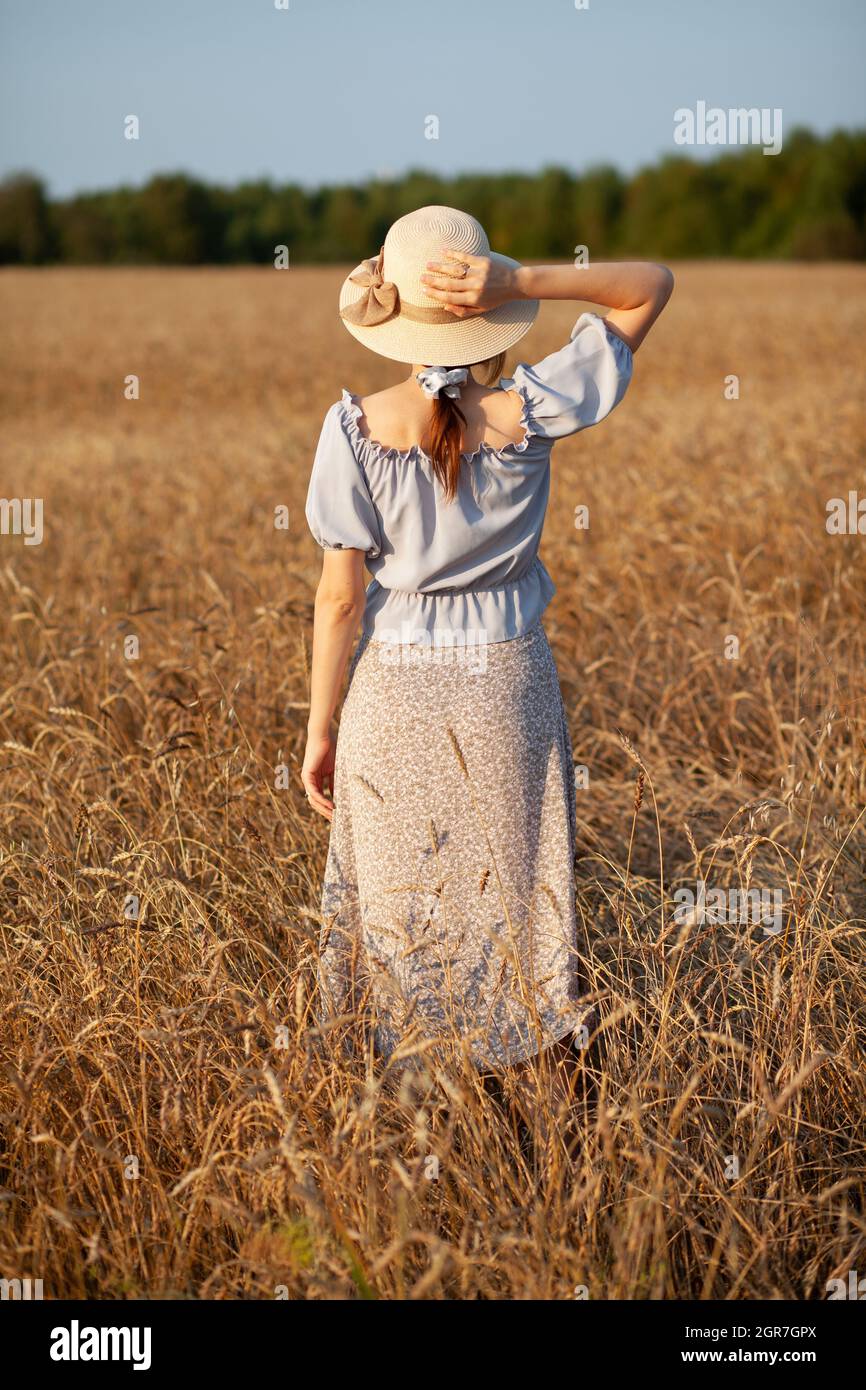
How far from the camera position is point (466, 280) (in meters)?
1.94

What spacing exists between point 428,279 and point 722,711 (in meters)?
2.19

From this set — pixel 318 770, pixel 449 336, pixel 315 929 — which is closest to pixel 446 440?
pixel 449 336

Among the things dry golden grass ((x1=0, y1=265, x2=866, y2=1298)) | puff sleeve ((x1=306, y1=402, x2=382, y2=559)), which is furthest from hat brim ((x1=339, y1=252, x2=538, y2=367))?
dry golden grass ((x1=0, y1=265, x2=866, y2=1298))

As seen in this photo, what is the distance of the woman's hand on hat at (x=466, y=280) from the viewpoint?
6.36 feet

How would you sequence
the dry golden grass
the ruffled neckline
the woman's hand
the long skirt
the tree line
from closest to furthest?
the dry golden grass, the ruffled neckline, the long skirt, the woman's hand, the tree line

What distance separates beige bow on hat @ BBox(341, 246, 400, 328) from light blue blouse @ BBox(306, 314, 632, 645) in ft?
0.46

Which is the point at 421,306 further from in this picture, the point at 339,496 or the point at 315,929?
the point at 315,929

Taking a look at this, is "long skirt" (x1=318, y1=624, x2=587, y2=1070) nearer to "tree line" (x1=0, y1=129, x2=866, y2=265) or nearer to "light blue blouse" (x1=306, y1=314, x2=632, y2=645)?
"light blue blouse" (x1=306, y1=314, x2=632, y2=645)

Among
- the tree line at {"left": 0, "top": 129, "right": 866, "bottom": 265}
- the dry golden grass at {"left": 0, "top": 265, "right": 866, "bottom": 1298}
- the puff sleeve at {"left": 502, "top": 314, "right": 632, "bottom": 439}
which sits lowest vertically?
the dry golden grass at {"left": 0, "top": 265, "right": 866, "bottom": 1298}

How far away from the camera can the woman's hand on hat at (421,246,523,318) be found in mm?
1938

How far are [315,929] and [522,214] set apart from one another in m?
62.8

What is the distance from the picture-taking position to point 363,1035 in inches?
86.6
